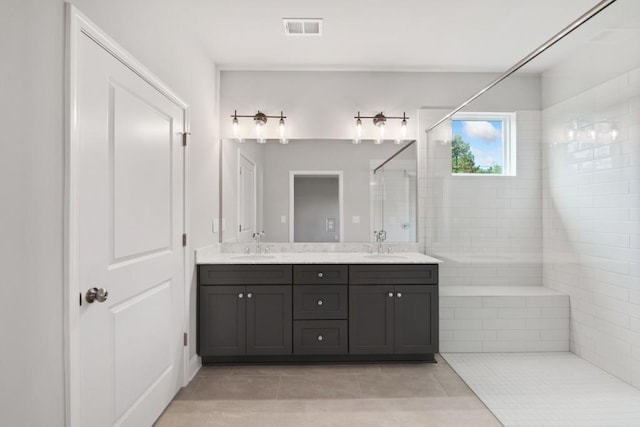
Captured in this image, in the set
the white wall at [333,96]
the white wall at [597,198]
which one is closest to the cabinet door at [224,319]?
the white wall at [333,96]

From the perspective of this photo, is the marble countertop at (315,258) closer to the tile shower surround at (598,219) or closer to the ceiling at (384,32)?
the tile shower surround at (598,219)

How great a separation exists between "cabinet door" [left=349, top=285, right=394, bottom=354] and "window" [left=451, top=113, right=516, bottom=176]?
3.68 feet

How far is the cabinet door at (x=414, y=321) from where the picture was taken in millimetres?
2756

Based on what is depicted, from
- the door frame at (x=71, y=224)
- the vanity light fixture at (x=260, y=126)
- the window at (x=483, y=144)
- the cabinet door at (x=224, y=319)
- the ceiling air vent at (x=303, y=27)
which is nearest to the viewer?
the door frame at (x=71, y=224)

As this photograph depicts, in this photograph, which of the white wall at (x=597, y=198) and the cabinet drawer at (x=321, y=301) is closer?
the white wall at (x=597, y=198)

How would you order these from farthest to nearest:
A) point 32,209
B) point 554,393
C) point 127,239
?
point 554,393 → point 127,239 → point 32,209

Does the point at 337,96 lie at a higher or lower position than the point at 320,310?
higher

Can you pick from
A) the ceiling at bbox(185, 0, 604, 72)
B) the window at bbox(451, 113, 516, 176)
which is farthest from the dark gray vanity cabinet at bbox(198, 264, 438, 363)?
the ceiling at bbox(185, 0, 604, 72)

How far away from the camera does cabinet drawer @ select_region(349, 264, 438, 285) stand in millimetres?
2770

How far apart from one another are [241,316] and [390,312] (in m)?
1.15

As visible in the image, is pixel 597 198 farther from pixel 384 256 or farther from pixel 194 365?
pixel 194 365

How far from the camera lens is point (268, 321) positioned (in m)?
2.73

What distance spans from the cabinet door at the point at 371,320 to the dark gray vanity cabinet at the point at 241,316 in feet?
1.66

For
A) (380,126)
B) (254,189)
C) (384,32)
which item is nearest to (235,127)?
(254,189)
